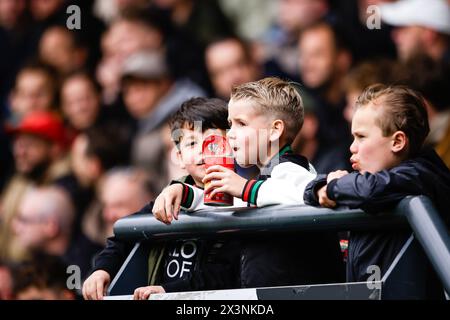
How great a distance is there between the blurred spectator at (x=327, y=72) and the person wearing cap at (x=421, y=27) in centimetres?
35

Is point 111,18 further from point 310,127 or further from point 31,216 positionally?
point 310,127

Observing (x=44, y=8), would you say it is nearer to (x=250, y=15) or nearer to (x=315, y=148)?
(x=250, y=15)

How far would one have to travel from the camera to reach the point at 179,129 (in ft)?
13.9

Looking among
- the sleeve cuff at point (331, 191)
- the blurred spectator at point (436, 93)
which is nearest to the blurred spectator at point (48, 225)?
the blurred spectator at point (436, 93)

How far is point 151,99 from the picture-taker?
25.9 feet

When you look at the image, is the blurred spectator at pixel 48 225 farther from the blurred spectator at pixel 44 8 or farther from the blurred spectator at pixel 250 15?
the blurred spectator at pixel 250 15

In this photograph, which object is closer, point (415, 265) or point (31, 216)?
point (415, 265)

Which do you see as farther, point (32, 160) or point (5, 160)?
point (5, 160)

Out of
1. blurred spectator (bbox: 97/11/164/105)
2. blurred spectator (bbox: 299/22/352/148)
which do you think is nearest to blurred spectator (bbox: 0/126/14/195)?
blurred spectator (bbox: 97/11/164/105)

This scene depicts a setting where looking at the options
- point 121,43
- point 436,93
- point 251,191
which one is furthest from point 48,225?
point 251,191

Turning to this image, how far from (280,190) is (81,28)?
5484 mm

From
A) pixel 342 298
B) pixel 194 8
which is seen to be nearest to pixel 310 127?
pixel 194 8

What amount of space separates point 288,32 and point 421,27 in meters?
1.00

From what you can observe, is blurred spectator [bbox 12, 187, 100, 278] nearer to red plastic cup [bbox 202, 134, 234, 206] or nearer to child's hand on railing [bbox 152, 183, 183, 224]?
child's hand on railing [bbox 152, 183, 183, 224]
